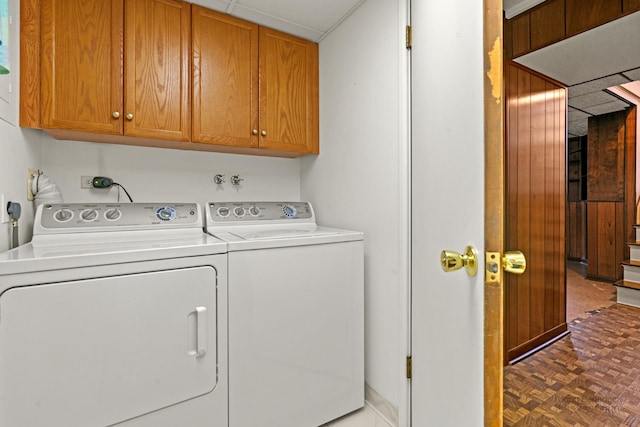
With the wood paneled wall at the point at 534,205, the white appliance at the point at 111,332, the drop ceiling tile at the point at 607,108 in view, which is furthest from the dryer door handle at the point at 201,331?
the drop ceiling tile at the point at 607,108

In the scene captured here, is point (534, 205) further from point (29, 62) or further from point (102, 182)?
point (29, 62)

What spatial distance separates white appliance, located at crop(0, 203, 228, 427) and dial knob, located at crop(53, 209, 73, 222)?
0.08 feet

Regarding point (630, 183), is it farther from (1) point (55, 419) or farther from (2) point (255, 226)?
(1) point (55, 419)

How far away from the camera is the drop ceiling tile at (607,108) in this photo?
375 centimetres

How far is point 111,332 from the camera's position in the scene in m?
1.14

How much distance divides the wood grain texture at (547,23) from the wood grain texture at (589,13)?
0.04 m

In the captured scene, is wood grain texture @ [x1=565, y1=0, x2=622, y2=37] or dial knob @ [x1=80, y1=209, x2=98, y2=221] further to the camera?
wood grain texture @ [x1=565, y1=0, x2=622, y2=37]

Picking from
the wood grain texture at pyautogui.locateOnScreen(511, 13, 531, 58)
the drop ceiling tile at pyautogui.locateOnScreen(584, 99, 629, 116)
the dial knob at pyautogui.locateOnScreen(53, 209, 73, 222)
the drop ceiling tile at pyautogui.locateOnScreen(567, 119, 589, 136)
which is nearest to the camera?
the dial knob at pyautogui.locateOnScreen(53, 209, 73, 222)

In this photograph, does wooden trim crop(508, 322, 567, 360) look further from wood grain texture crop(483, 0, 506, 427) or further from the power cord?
the power cord

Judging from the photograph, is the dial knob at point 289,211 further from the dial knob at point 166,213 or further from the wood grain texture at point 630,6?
the wood grain texture at point 630,6

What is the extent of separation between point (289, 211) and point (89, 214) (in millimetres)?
1124

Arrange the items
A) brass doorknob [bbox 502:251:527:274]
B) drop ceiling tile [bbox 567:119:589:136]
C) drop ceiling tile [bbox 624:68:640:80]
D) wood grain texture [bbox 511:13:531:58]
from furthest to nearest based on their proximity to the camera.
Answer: drop ceiling tile [bbox 567:119:589:136] → drop ceiling tile [bbox 624:68:640:80] → wood grain texture [bbox 511:13:531:58] → brass doorknob [bbox 502:251:527:274]

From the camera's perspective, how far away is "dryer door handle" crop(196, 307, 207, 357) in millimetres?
1270

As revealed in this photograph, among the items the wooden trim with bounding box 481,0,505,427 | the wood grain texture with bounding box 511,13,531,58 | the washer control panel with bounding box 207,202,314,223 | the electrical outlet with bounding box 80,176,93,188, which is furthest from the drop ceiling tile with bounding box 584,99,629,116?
the electrical outlet with bounding box 80,176,93,188
